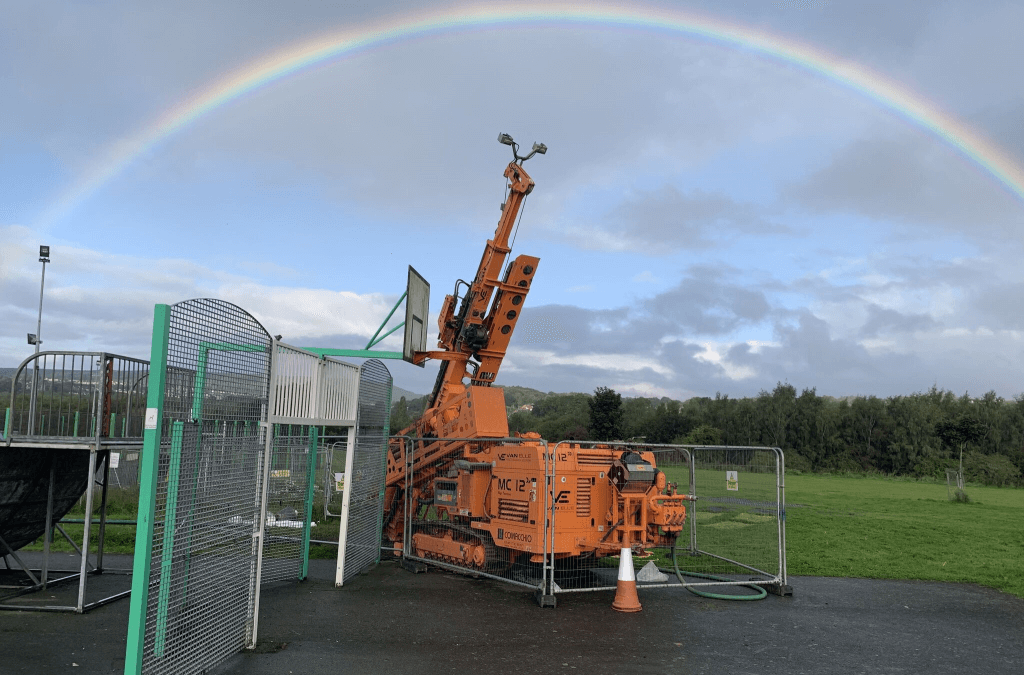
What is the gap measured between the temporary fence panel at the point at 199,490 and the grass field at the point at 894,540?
6.88m

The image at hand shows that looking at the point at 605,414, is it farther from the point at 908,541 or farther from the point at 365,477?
the point at 365,477

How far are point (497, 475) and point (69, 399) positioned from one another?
614cm

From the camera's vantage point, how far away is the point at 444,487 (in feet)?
41.4

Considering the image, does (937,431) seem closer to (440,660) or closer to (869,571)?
(869,571)

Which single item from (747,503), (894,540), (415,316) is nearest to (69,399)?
(415,316)

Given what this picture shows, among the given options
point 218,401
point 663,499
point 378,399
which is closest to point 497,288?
point 378,399

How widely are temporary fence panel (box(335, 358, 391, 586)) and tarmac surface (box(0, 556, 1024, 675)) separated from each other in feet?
2.36

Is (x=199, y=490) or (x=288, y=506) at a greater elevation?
(x=199, y=490)

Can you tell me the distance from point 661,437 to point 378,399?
56547 millimetres

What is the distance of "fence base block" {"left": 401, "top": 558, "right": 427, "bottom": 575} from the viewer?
12359 mm

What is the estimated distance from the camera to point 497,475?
11484 mm

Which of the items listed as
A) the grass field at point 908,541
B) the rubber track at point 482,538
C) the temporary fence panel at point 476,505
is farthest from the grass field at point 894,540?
the rubber track at point 482,538

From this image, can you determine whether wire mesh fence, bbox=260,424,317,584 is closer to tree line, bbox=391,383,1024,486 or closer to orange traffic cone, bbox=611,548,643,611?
orange traffic cone, bbox=611,548,643,611

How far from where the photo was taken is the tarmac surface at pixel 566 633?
723 centimetres
